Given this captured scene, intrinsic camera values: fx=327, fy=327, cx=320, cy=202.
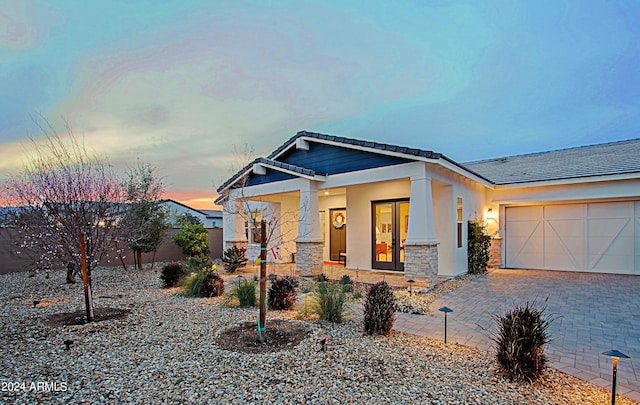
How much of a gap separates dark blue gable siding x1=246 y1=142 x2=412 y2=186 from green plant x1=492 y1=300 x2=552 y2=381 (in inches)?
223

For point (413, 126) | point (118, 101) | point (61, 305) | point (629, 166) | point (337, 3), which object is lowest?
point (61, 305)

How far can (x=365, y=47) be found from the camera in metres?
10.0

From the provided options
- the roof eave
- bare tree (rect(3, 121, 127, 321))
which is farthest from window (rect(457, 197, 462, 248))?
bare tree (rect(3, 121, 127, 321))

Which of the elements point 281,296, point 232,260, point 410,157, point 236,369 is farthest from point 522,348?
point 232,260

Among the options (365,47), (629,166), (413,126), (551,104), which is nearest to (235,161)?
(365,47)

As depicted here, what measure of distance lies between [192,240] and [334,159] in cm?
742

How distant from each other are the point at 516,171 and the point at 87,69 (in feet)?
50.7

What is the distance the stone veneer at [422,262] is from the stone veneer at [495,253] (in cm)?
570

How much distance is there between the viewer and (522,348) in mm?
3510

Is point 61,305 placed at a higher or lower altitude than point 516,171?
lower

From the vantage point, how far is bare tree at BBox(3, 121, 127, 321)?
6128mm

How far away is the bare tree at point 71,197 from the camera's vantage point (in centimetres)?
613

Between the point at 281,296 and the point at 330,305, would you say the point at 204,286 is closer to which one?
the point at 281,296

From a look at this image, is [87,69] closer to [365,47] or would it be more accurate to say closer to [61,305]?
[61,305]
